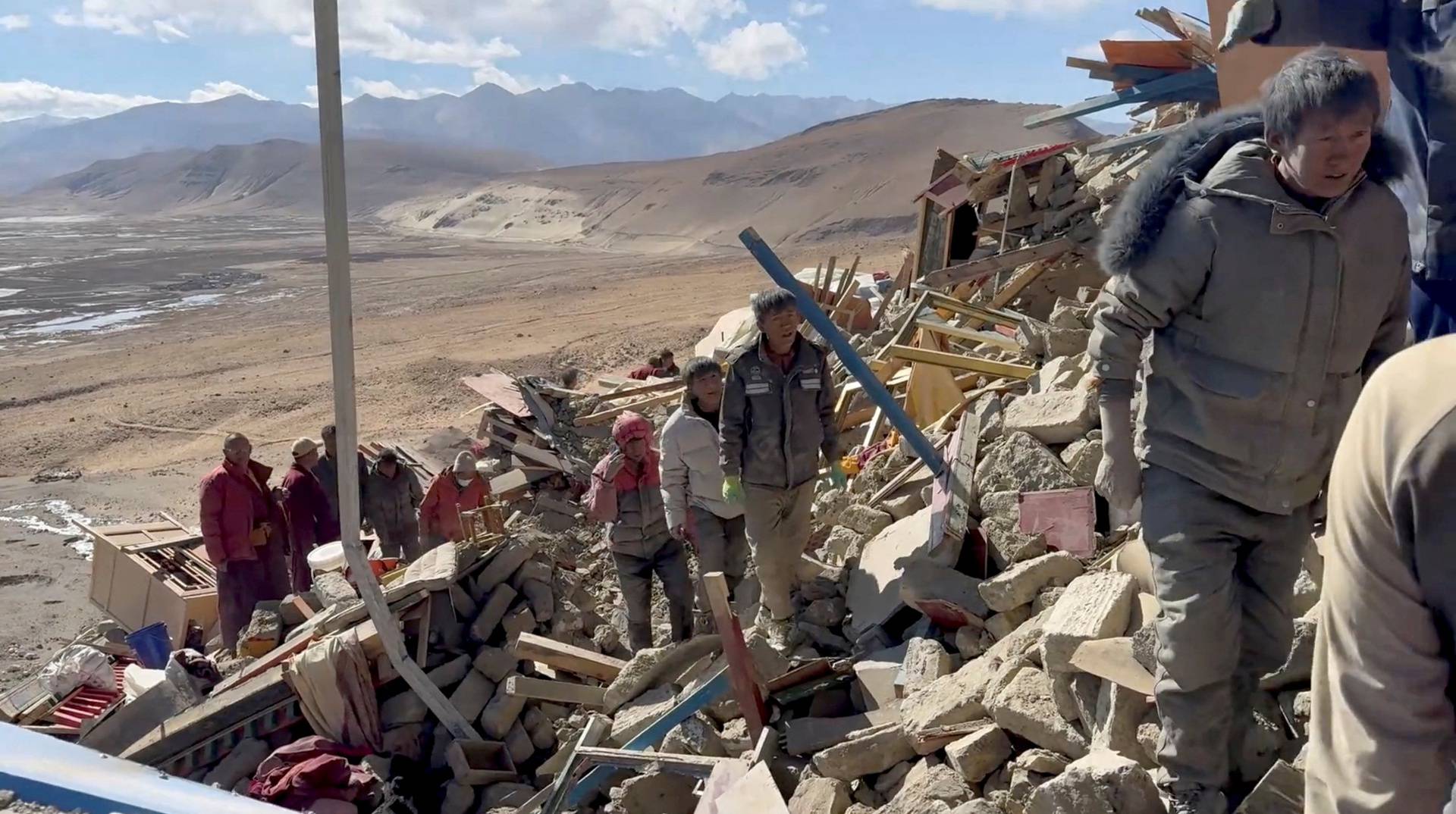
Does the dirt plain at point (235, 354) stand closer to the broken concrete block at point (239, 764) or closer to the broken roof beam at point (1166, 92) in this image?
the broken concrete block at point (239, 764)

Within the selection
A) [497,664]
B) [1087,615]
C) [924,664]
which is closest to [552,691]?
[497,664]

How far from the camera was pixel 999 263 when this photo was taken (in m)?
9.24

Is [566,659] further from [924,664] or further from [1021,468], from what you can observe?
[1021,468]

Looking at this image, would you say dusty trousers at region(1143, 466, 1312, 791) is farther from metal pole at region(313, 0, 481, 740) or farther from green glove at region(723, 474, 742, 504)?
metal pole at region(313, 0, 481, 740)

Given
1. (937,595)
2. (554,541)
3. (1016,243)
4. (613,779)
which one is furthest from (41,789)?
(1016,243)

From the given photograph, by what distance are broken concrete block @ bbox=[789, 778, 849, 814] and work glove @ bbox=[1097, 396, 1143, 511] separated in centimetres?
159

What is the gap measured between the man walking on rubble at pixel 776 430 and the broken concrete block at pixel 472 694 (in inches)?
62.7

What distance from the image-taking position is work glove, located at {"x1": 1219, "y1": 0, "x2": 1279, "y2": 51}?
12.0ft

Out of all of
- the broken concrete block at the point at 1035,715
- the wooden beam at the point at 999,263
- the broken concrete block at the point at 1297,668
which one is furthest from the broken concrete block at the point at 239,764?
the wooden beam at the point at 999,263

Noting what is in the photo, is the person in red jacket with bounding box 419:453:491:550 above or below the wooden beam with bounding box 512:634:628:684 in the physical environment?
above

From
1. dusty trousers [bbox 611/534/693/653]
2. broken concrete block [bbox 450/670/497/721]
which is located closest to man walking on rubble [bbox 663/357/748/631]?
dusty trousers [bbox 611/534/693/653]

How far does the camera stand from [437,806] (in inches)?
217

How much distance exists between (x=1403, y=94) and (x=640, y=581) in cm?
427

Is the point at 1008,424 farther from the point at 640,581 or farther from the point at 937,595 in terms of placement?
the point at 640,581
